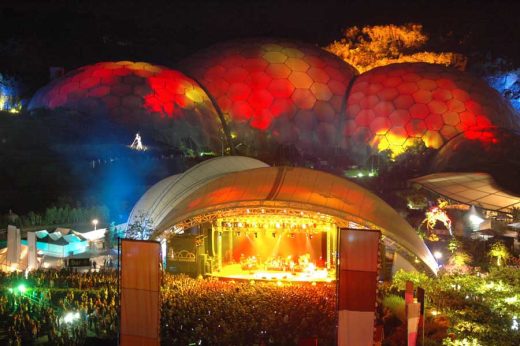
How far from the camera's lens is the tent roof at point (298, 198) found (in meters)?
12.2

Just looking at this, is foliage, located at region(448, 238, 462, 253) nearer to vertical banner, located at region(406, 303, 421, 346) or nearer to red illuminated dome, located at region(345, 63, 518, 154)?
vertical banner, located at region(406, 303, 421, 346)

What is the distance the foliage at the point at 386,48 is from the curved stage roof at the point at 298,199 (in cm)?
2259

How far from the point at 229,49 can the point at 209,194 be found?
54.3ft

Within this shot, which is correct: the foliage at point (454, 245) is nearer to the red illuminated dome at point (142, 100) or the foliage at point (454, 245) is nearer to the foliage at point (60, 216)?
the foliage at point (60, 216)

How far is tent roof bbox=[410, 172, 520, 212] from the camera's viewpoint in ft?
63.7

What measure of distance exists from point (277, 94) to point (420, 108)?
6.01 metres

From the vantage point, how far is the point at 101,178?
2089cm

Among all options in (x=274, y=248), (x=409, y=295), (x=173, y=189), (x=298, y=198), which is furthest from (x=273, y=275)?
(x=409, y=295)

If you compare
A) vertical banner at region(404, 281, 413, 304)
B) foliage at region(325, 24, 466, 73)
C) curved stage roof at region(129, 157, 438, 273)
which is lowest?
vertical banner at region(404, 281, 413, 304)

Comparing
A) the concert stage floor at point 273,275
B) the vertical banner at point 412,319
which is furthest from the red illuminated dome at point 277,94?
the vertical banner at point 412,319

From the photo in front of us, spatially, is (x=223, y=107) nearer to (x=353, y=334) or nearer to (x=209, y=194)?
(x=209, y=194)

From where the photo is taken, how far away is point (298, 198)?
12312 mm

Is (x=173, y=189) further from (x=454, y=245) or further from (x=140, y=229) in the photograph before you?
(x=454, y=245)

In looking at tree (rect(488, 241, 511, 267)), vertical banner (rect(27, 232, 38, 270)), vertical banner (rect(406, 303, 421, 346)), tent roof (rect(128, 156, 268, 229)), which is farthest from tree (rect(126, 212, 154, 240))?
tree (rect(488, 241, 511, 267))
